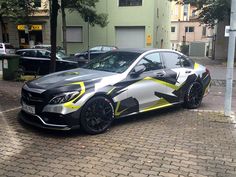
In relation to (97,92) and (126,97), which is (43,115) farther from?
(126,97)

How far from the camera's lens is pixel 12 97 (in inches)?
383

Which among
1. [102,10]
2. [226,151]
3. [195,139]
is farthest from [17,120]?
[102,10]

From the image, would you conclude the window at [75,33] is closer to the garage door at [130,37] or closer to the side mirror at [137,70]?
the garage door at [130,37]

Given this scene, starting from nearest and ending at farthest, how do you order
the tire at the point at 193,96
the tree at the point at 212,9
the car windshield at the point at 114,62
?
the car windshield at the point at 114,62, the tire at the point at 193,96, the tree at the point at 212,9

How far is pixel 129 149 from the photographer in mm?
5547

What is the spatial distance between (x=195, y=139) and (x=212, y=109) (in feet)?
9.37

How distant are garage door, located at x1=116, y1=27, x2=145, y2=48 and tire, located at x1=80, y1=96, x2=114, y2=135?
24.6 metres

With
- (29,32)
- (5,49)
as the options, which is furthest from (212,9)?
(29,32)

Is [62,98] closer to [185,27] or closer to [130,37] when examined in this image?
[130,37]

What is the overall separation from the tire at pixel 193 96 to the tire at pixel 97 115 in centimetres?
263

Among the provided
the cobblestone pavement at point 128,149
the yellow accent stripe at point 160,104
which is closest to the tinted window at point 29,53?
the cobblestone pavement at point 128,149

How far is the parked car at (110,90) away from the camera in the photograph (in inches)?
235

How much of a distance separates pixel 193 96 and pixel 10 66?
7.77 meters

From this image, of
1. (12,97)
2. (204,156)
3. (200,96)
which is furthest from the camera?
(12,97)
